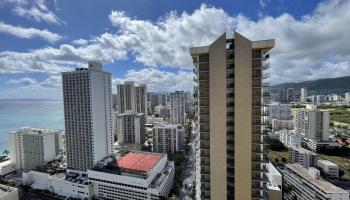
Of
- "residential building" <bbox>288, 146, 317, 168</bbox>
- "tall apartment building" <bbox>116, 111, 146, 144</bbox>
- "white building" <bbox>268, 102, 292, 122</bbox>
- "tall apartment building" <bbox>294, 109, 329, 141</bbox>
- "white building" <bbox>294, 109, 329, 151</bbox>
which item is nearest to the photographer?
"residential building" <bbox>288, 146, 317, 168</bbox>

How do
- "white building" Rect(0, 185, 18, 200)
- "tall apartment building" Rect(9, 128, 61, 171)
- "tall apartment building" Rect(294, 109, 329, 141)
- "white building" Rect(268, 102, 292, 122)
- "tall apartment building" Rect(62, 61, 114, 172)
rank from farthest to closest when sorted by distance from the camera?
"white building" Rect(268, 102, 292, 122) → "tall apartment building" Rect(294, 109, 329, 141) → "tall apartment building" Rect(9, 128, 61, 171) → "tall apartment building" Rect(62, 61, 114, 172) → "white building" Rect(0, 185, 18, 200)

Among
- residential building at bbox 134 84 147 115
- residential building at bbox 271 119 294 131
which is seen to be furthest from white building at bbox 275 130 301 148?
residential building at bbox 134 84 147 115

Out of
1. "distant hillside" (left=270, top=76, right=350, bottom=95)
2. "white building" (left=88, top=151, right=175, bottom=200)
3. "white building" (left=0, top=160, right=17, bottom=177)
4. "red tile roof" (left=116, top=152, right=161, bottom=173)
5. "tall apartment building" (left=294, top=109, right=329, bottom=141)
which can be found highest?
"distant hillside" (left=270, top=76, right=350, bottom=95)

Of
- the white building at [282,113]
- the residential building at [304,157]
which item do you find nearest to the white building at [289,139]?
the residential building at [304,157]

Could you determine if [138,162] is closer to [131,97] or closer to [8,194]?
[8,194]

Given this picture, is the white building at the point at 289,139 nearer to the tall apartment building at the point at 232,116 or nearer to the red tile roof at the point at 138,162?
the red tile roof at the point at 138,162

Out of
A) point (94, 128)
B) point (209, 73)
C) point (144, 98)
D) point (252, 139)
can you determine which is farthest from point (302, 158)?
point (144, 98)

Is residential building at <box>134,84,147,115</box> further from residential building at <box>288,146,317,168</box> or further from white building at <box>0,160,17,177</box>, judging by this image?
residential building at <box>288,146,317,168</box>
